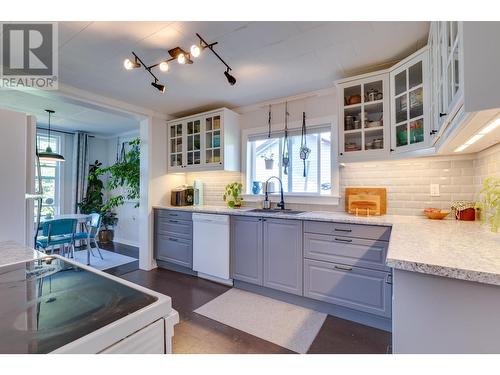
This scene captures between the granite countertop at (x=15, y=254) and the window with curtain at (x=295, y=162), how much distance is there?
253cm

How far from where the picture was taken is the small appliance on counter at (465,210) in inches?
79.6

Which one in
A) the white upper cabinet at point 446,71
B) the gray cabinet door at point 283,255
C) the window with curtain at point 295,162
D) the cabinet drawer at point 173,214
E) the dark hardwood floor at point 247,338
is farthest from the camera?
the cabinet drawer at point 173,214

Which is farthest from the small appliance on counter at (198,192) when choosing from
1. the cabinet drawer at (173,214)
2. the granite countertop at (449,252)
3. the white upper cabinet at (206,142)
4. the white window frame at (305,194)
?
the granite countertop at (449,252)

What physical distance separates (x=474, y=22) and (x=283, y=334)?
2.18 meters

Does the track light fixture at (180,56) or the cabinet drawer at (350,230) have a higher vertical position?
the track light fixture at (180,56)

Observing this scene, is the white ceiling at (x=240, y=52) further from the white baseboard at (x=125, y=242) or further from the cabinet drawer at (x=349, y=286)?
the white baseboard at (x=125, y=242)

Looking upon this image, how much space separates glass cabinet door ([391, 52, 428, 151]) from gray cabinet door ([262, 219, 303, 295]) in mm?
1204

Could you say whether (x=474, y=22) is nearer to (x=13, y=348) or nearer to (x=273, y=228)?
(x=13, y=348)

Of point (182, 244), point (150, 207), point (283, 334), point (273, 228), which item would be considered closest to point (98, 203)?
point (150, 207)

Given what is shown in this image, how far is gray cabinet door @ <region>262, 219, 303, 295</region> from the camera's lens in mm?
2438

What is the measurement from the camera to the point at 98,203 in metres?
5.21

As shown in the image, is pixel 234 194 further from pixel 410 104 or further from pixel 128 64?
pixel 410 104

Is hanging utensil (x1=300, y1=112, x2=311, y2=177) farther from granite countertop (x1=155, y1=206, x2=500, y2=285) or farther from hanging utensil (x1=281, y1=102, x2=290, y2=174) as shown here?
granite countertop (x1=155, y1=206, x2=500, y2=285)

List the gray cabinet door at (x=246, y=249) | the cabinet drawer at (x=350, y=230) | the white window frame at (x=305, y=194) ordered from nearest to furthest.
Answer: the cabinet drawer at (x=350, y=230) → the gray cabinet door at (x=246, y=249) → the white window frame at (x=305, y=194)
